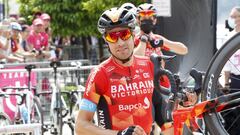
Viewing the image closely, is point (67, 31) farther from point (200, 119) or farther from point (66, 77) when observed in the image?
point (200, 119)

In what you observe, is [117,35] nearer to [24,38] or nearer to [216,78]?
[216,78]

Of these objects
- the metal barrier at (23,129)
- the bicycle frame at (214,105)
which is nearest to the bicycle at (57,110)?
the metal barrier at (23,129)

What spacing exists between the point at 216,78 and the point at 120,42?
838 mm

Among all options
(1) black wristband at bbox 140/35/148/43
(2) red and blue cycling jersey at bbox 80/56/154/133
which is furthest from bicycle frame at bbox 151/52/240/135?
(1) black wristband at bbox 140/35/148/43

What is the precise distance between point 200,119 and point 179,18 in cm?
667

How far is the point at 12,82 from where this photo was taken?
416 inches

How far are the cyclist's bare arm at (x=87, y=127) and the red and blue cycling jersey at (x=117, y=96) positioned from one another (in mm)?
41

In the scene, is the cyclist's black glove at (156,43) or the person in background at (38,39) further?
the person in background at (38,39)

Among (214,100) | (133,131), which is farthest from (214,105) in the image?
(133,131)

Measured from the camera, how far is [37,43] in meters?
14.3

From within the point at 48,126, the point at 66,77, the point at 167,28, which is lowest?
the point at 48,126

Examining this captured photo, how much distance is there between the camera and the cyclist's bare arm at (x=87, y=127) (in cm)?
452

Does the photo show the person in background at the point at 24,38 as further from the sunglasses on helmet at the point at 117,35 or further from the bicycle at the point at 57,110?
the sunglasses on helmet at the point at 117,35

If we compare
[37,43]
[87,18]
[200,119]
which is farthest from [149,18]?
[87,18]
